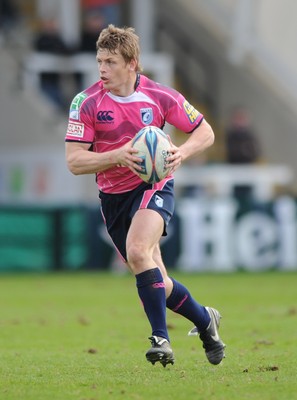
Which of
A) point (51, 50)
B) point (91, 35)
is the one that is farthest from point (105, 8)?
point (51, 50)

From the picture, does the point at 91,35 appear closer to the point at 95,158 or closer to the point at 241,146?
the point at 241,146

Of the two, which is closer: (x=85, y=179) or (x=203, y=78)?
(x=85, y=179)

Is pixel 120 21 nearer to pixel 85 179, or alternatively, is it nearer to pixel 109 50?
pixel 85 179

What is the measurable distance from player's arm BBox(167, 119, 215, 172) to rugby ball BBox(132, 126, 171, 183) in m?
0.08

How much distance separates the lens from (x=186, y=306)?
844 centimetres

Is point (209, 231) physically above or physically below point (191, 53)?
below

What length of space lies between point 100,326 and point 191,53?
18.7 meters

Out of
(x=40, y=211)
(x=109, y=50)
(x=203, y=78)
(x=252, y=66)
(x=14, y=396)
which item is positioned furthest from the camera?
(x=203, y=78)

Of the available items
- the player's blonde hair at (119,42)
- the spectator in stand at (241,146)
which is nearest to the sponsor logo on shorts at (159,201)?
the player's blonde hair at (119,42)

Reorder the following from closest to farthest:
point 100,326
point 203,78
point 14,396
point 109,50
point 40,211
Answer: point 14,396 < point 109,50 < point 100,326 < point 40,211 < point 203,78

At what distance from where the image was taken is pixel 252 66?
90.3 ft

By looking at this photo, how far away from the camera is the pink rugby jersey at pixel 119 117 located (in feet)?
27.1

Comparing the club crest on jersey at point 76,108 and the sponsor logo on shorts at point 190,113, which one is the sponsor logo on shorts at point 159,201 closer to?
the sponsor logo on shorts at point 190,113

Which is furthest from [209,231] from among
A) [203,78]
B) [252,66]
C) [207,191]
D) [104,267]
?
[203,78]
